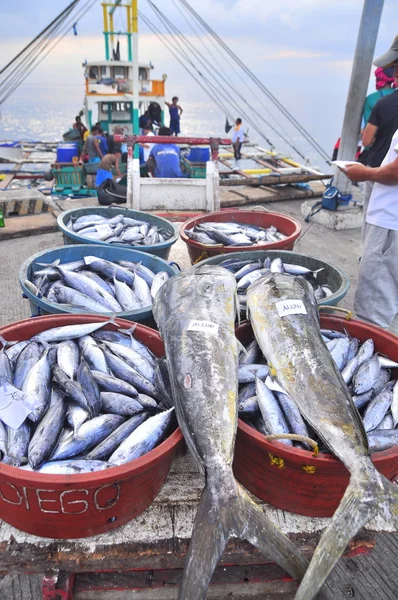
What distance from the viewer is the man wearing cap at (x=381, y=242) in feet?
11.8

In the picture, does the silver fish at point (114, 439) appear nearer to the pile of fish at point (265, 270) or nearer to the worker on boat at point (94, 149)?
the pile of fish at point (265, 270)

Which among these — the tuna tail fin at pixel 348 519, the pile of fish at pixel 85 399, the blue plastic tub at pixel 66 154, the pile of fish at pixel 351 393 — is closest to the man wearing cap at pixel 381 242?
the pile of fish at pixel 351 393

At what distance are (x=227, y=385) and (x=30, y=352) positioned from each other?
120cm

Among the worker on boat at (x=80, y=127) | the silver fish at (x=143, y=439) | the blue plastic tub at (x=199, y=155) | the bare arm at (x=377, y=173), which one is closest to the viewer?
the silver fish at (x=143, y=439)

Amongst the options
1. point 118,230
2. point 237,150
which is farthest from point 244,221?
point 237,150

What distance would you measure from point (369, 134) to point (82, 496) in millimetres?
4788

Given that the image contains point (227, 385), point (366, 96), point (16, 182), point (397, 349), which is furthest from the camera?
point (16, 182)

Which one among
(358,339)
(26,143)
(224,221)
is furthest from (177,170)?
(26,143)

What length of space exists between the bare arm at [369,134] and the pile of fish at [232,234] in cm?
150

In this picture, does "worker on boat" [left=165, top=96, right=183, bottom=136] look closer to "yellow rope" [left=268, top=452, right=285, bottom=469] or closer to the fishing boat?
the fishing boat

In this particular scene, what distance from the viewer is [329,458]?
1.83m

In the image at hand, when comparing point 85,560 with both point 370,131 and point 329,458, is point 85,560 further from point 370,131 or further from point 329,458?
point 370,131

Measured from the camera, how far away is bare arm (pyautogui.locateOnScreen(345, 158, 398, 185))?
341cm

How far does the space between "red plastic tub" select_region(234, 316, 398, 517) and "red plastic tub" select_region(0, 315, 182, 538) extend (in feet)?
1.25
